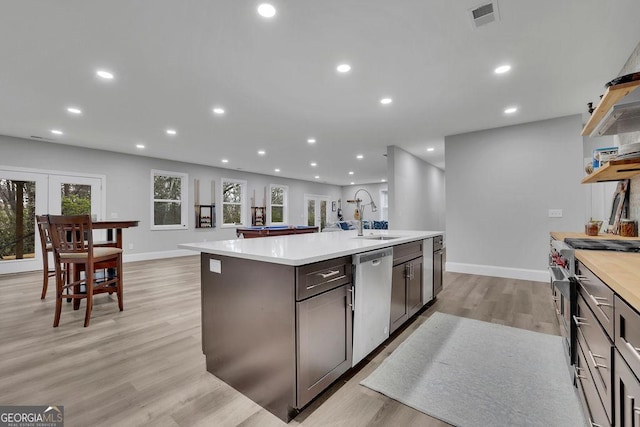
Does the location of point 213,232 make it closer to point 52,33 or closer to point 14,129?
point 14,129

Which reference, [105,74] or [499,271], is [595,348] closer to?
[499,271]

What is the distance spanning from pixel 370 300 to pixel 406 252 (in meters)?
0.79

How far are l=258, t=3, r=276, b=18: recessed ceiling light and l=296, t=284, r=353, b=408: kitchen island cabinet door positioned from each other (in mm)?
1975

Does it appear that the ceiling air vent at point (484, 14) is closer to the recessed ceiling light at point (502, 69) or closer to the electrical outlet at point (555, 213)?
the recessed ceiling light at point (502, 69)

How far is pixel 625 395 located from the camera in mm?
818

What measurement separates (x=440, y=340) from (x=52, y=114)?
5787 millimetres

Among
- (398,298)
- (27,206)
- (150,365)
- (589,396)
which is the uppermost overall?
(27,206)

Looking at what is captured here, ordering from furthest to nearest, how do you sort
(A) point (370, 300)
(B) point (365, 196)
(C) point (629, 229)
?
(B) point (365, 196)
(C) point (629, 229)
(A) point (370, 300)

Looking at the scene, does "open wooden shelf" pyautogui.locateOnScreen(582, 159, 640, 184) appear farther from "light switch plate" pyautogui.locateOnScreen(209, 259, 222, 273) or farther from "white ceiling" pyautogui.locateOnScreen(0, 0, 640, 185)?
"light switch plate" pyautogui.locateOnScreen(209, 259, 222, 273)

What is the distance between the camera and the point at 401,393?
5.52 feet

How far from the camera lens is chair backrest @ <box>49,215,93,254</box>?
2680mm

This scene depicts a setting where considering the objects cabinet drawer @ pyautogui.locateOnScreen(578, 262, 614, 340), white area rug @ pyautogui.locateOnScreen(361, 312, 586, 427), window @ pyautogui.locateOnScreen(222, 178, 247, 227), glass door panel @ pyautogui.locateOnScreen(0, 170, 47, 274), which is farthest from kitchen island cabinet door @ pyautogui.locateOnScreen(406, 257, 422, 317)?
window @ pyautogui.locateOnScreen(222, 178, 247, 227)

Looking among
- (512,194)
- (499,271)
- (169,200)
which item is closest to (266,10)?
(512,194)

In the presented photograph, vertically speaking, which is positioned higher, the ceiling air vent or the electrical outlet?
the ceiling air vent
